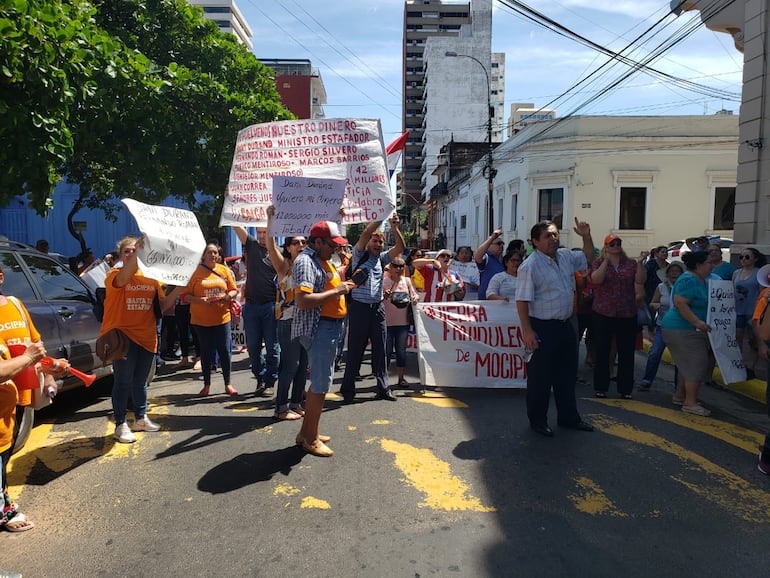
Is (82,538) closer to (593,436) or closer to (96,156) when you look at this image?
(593,436)

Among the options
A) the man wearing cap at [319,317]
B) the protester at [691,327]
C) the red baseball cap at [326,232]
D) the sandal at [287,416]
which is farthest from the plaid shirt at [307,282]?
the protester at [691,327]

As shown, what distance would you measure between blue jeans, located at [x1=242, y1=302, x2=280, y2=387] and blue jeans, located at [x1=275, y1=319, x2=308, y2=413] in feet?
2.68

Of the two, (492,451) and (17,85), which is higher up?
(17,85)

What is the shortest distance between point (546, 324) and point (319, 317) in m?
2.03

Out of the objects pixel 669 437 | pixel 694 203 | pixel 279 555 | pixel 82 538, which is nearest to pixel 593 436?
pixel 669 437

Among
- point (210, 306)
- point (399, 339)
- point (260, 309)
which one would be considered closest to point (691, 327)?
point (399, 339)

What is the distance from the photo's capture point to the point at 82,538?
133 inches

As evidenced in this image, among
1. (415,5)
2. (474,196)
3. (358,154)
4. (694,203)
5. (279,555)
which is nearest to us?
(279,555)

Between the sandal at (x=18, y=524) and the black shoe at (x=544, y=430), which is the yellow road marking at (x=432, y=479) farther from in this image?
the sandal at (x=18, y=524)

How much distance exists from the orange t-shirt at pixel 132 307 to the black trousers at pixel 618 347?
4.65m

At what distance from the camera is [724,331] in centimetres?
608

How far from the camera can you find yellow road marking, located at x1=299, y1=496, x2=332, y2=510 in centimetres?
376

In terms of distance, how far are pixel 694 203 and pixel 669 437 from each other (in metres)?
26.9

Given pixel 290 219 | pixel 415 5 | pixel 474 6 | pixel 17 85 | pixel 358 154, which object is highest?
pixel 415 5
